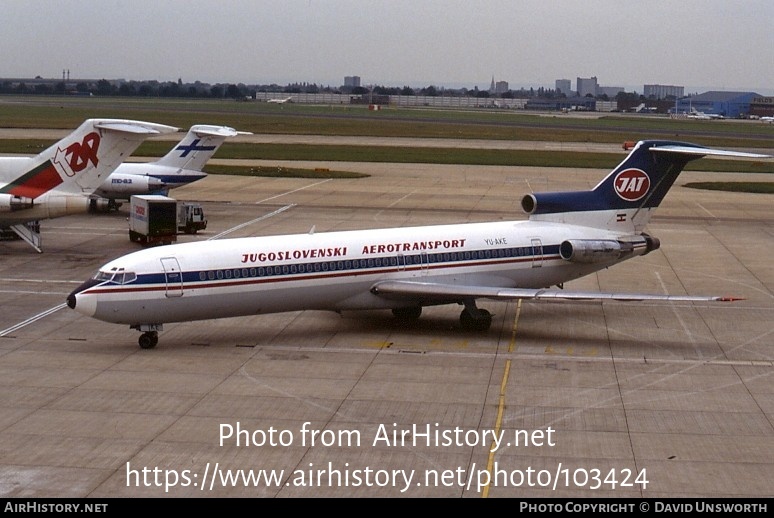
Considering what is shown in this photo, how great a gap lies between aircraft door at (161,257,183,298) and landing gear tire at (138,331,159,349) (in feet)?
4.51

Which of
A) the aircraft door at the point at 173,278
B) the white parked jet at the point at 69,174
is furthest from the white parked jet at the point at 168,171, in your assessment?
the aircraft door at the point at 173,278

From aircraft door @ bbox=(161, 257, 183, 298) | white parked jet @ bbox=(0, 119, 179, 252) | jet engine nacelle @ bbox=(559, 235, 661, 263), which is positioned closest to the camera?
aircraft door @ bbox=(161, 257, 183, 298)

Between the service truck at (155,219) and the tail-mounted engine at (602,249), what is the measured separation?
19.0 meters

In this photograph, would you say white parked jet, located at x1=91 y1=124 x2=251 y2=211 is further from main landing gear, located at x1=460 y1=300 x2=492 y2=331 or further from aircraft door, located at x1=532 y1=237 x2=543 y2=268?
main landing gear, located at x1=460 y1=300 x2=492 y2=331

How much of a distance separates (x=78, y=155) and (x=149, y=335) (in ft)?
52.7

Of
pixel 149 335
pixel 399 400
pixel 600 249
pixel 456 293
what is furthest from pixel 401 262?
pixel 399 400

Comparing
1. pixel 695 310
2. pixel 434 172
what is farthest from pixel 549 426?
pixel 434 172

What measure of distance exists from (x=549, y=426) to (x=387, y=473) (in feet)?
14.9

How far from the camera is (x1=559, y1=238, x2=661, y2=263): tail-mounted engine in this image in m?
32.9

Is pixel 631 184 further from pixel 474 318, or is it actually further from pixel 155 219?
pixel 155 219

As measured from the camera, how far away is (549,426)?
22.2 metres

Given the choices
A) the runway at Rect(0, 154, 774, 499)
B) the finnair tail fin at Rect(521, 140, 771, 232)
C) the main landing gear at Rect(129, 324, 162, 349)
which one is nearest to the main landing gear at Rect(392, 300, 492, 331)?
the runway at Rect(0, 154, 774, 499)

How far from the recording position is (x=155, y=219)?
45.2 m
